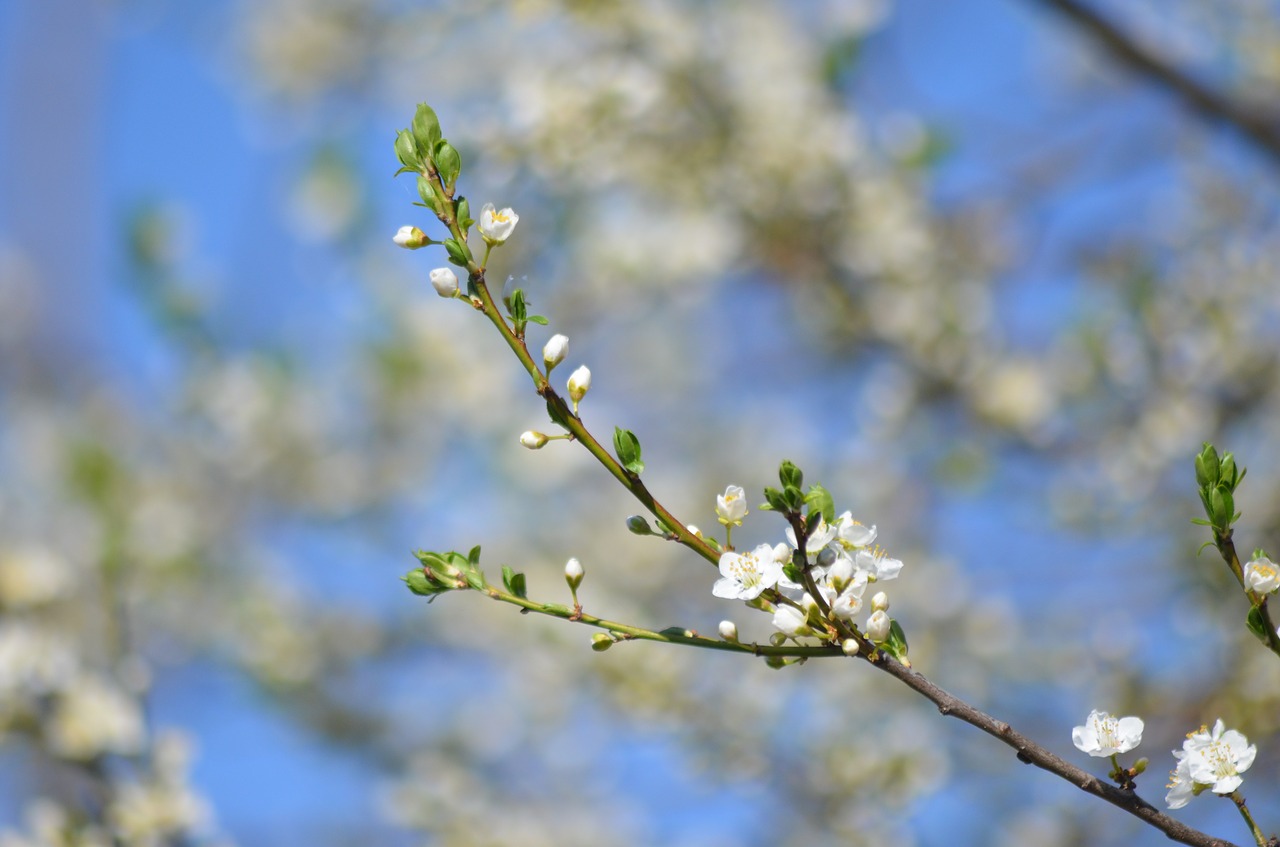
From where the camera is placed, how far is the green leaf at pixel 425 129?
1331 mm

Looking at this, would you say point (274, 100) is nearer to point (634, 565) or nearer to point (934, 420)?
point (634, 565)

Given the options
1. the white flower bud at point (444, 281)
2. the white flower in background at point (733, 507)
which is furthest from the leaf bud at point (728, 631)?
the white flower bud at point (444, 281)

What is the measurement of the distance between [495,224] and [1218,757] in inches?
45.4

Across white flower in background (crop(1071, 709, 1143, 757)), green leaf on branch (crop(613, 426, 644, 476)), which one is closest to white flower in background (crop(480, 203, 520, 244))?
green leaf on branch (crop(613, 426, 644, 476))

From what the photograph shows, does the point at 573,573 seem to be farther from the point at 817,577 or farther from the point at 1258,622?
the point at 1258,622

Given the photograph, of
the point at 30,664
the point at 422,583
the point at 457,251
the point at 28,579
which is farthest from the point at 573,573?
the point at 28,579

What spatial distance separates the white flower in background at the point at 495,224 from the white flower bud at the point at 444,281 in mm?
109

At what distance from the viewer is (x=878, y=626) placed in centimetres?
127

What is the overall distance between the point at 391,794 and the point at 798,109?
321 centimetres

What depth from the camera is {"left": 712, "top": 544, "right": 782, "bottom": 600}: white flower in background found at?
125cm

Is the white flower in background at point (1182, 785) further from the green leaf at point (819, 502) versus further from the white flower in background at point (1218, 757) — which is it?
the green leaf at point (819, 502)

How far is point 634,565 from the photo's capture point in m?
7.57

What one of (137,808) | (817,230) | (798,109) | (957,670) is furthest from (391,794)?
(798,109)

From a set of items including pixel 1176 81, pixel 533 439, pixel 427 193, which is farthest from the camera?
pixel 1176 81
